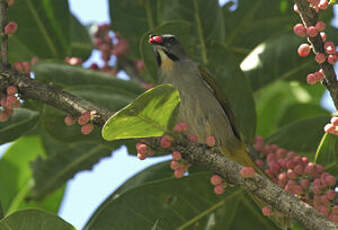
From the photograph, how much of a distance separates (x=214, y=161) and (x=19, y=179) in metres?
2.66

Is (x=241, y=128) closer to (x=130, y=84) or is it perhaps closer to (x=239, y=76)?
(x=239, y=76)

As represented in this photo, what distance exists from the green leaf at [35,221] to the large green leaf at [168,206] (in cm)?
38

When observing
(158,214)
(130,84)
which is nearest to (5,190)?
(130,84)

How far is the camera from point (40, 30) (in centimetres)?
417

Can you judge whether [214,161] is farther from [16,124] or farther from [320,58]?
[16,124]

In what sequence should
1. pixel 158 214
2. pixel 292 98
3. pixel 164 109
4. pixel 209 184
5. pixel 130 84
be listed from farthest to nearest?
pixel 292 98 < pixel 130 84 < pixel 209 184 < pixel 158 214 < pixel 164 109

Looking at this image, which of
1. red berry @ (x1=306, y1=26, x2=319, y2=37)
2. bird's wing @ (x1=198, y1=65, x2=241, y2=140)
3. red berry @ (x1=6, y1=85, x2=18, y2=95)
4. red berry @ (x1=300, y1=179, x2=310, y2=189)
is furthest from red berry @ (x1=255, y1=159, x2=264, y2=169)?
red berry @ (x1=6, y1=85, x2=18, y2=95)

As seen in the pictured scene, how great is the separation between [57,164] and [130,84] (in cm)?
99

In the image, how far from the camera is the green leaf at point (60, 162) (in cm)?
436

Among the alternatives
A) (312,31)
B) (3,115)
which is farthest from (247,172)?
(3,115)

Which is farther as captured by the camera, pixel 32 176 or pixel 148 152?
pixel 32 176

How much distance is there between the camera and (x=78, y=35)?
5.09 meters

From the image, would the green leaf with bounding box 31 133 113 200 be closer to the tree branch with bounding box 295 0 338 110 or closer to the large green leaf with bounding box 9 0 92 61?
the large green leaf with bounding box 9 0 92 61

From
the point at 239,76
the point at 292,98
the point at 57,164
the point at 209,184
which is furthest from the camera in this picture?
the point at 292,98
